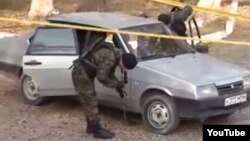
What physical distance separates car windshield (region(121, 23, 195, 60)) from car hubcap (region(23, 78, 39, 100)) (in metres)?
1.80

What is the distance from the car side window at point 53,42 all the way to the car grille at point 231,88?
2.27m

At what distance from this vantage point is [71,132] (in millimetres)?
7961

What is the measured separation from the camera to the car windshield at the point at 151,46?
8297 millimetres

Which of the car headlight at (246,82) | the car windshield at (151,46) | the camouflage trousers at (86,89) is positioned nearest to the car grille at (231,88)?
the car headlight at (246,82)

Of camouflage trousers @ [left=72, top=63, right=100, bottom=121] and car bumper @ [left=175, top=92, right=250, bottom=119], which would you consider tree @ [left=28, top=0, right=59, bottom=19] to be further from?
car bumper @ [left=175, top=92, right=250, bottom=119]

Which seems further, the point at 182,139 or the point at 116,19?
the point at 116,19

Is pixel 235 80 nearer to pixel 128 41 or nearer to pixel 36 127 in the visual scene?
pixel 128 41

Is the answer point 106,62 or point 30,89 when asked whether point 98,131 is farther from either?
point 30,89

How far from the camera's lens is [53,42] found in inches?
356

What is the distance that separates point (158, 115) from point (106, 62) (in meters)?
1.01

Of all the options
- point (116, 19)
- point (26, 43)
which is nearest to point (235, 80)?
point (116, 19)

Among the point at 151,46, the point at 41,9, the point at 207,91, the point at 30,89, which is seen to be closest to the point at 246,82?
the point at 207,91

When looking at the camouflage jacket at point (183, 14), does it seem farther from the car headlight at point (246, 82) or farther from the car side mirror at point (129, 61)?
the car side mirror at point (129, 61)

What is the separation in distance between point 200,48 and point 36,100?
8.70ft
